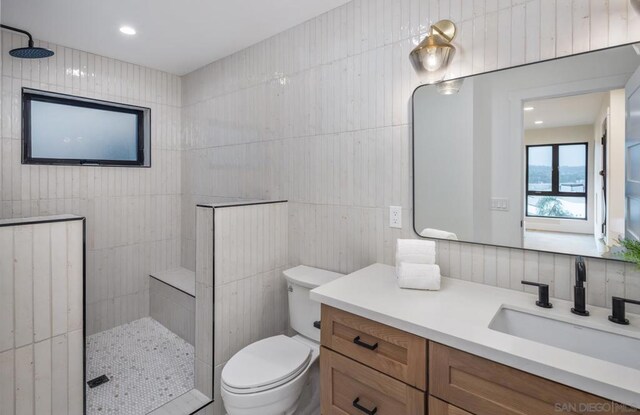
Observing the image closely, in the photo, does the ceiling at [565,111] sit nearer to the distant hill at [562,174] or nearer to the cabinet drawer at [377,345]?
the distant hill at [562,174]

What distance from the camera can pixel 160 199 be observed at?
314 centimetres

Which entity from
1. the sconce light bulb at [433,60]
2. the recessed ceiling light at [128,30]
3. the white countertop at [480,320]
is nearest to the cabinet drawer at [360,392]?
the white countertop at [480,320]

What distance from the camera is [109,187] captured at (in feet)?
9.18

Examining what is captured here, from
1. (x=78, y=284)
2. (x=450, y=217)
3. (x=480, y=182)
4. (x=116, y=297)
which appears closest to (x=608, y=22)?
(x=480, y=182)

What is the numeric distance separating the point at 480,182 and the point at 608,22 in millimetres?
733

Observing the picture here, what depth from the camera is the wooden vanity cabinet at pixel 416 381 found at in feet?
2.84

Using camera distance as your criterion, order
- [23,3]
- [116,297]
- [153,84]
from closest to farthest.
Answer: [23,3] → [116,297] → [153,84]

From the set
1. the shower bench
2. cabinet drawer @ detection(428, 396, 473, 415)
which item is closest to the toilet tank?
cabinet drawer @ detection(428, 396, 473, 415)

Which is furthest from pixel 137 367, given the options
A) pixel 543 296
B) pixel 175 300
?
pixel 543 296

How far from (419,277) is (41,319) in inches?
A: 67.3

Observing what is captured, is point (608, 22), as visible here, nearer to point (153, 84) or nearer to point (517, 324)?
point (517, 324)

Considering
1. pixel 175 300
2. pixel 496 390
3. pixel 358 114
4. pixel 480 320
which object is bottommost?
pixel 175 300

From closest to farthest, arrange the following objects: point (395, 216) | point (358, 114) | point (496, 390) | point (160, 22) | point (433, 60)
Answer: point (496, 390) < point (433, 60) < point (395, 216) < point (358, 114) < point (160, 22)

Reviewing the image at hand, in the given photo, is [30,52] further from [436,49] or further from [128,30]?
[436,49]
